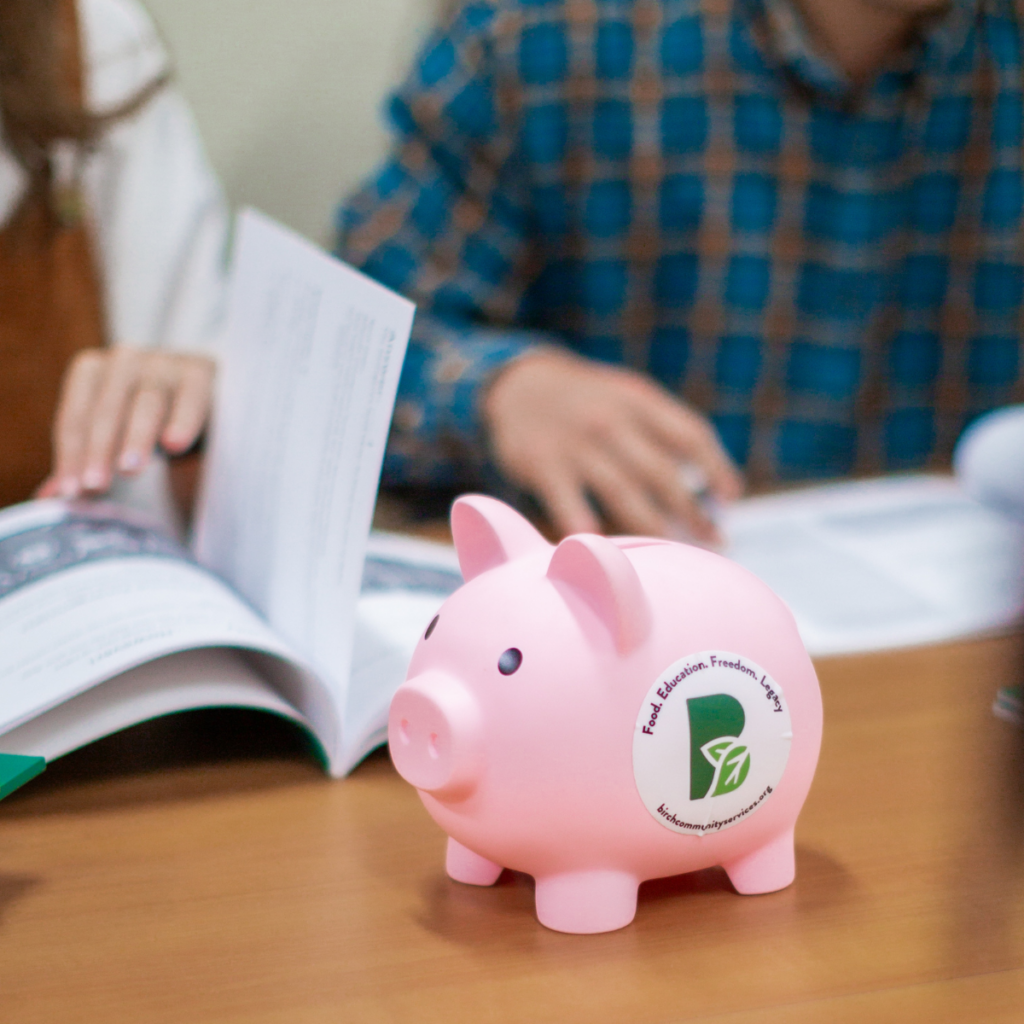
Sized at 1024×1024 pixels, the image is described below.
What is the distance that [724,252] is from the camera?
3.69ft

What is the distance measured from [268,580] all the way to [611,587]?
255 mm

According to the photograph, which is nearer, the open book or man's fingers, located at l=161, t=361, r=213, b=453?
the open book

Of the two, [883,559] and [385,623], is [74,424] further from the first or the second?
[883,559]

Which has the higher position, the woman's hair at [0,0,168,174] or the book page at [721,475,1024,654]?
the woman's hair at [0,0,168,174]

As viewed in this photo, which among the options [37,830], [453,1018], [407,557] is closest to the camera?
[453,1018]

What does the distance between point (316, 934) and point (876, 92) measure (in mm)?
997

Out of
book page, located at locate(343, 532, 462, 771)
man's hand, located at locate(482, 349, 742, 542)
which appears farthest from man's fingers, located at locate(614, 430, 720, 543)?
book page, located at locate(343, 532, 462, 771)

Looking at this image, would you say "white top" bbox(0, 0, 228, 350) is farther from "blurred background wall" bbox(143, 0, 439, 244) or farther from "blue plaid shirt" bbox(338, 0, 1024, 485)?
"blurred background wall" bbox(143, 0, 439, 244)

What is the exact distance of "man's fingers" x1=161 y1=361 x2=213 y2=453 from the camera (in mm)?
646

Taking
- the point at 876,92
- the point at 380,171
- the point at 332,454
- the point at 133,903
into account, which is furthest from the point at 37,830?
the point at 876,92

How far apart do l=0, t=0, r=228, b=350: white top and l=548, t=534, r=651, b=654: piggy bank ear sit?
28.6 inches

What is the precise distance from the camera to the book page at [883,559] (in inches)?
23.1

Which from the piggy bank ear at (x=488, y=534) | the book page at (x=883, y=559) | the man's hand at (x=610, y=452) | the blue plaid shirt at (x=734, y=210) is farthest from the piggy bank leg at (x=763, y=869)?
the blue plaid shirt at (x=734, y=210)

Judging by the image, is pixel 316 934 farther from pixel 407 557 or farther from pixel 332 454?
pixel 407 557
